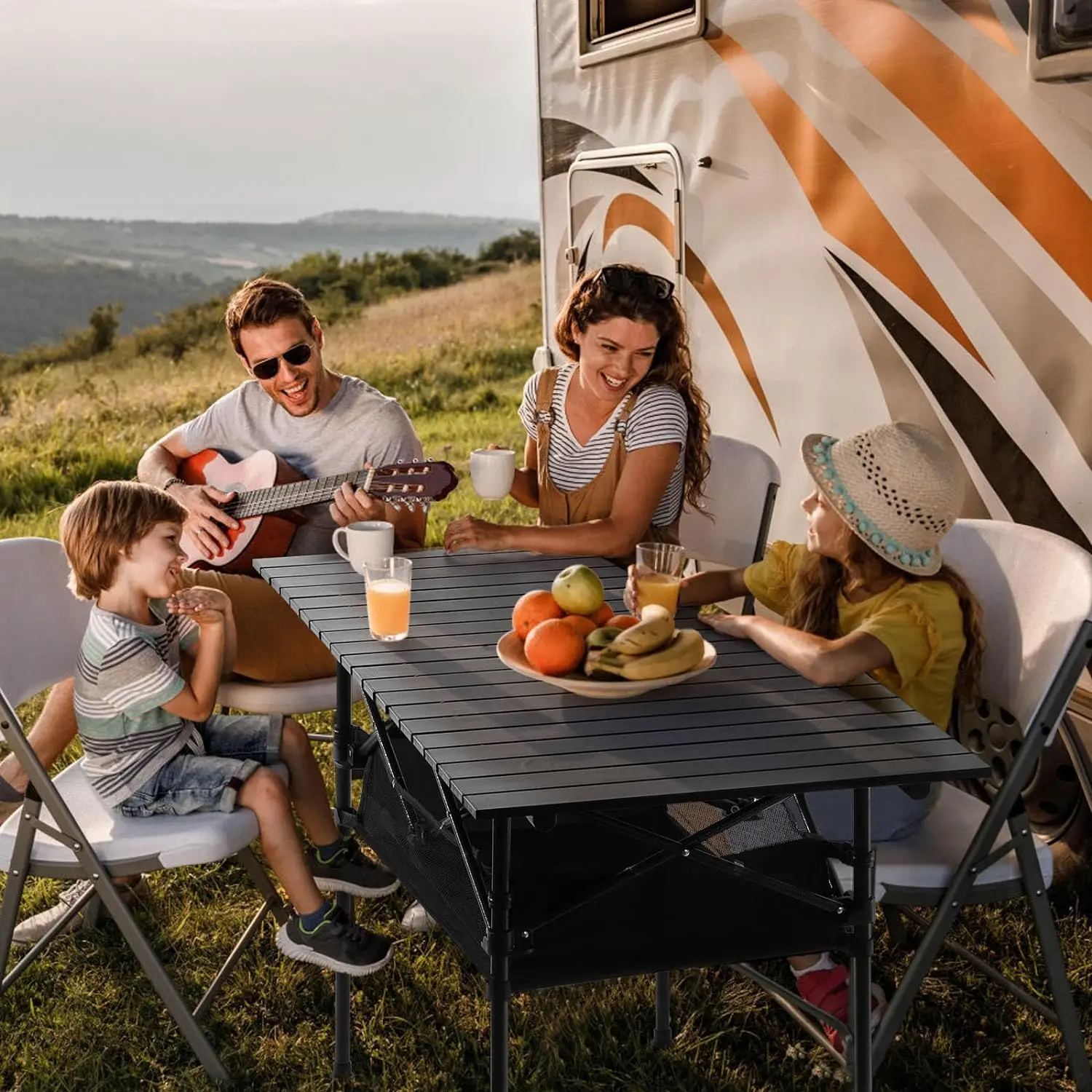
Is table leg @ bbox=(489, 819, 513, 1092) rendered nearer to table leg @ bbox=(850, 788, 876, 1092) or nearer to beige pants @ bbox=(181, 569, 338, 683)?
→ table leg @ bbox=(850, 788, 876, 1092)

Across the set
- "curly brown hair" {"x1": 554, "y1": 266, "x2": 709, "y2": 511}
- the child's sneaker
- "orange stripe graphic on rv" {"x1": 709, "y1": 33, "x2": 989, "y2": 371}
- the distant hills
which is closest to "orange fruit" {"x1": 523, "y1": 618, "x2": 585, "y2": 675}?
the child's sneaker

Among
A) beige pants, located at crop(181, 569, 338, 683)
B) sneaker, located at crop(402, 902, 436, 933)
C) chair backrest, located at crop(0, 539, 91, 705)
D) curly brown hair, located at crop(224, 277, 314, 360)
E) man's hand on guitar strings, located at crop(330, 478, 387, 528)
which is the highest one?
curly brown hair, located at crop(224, 277, 314, 360)

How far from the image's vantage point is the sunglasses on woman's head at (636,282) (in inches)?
125

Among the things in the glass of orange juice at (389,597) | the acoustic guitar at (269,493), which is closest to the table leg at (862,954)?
the glass of orange juice at (389,597)

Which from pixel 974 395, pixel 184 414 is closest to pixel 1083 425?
pixel 974 395

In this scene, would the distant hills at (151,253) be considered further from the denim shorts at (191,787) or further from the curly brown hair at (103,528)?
the denim shorts at (191,787)

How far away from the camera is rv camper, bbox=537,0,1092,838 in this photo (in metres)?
2.81

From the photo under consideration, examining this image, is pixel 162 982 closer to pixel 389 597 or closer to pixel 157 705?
pixel 157 705

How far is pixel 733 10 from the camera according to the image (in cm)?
387

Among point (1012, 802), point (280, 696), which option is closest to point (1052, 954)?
point (1012, 802)

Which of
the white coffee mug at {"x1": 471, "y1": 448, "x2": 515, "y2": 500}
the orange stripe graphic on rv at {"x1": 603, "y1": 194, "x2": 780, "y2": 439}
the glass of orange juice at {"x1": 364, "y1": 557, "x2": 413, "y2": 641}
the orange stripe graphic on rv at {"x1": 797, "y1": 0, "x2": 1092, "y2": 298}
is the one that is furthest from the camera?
the orange stripe graphic on rv at {"x1": 603, "y1": 194, "x2": 780, "y2": 439}

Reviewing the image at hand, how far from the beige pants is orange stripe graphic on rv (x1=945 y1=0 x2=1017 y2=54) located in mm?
2026

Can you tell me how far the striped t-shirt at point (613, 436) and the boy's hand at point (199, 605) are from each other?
1064 mm

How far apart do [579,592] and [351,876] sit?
98cm
